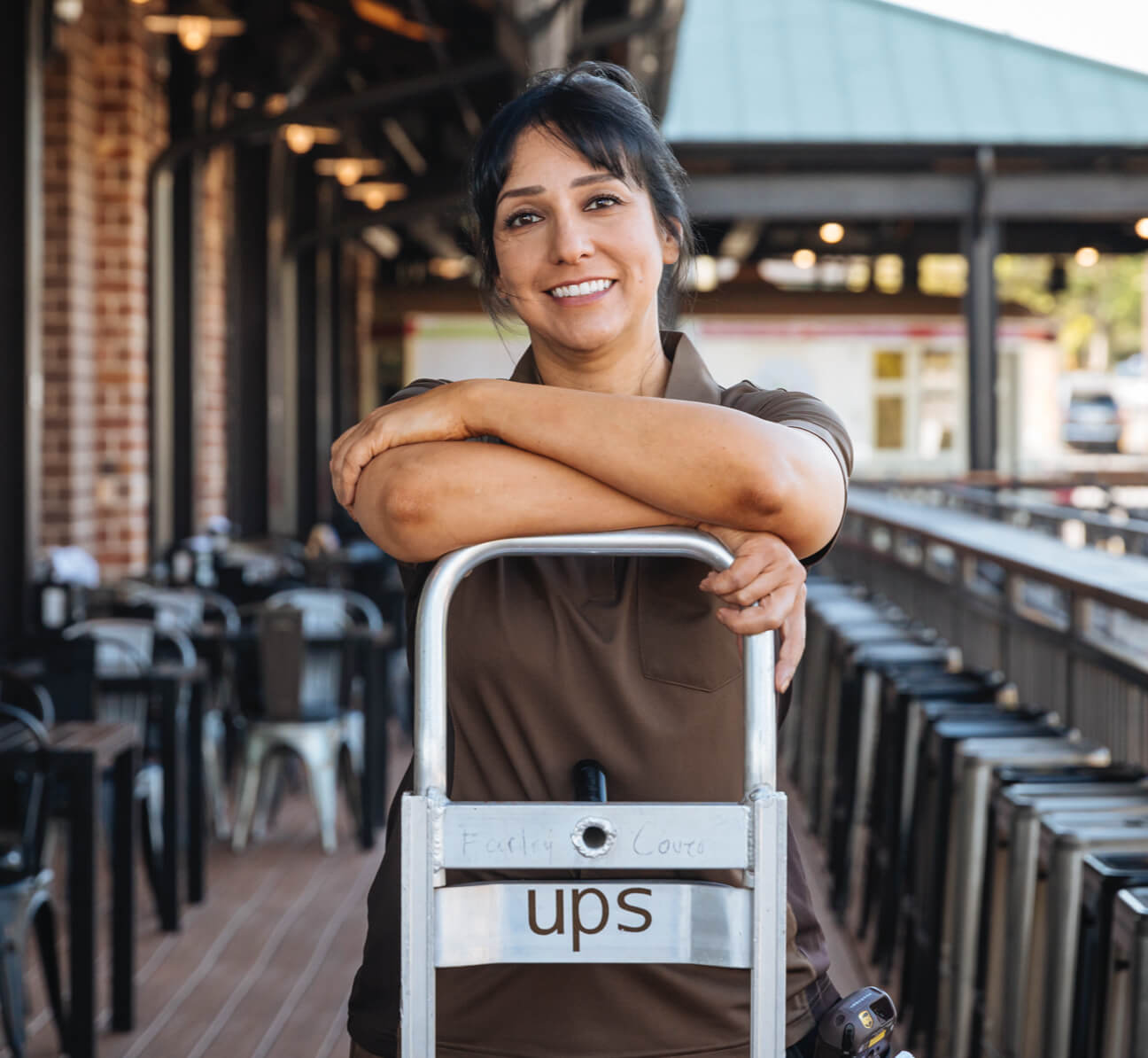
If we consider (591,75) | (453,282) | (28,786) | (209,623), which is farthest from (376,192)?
(591,75)

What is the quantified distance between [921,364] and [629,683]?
13340 mm

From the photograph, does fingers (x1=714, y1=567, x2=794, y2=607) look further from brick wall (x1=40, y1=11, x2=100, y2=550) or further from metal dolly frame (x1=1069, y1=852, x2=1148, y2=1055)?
brick wall (x1=40, y1=11, x2=100, y2=550)

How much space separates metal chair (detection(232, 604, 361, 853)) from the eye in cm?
363

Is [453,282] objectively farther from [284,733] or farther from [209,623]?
[284,733]

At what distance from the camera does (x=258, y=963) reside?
3.86 meters

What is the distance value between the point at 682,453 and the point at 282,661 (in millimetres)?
3971

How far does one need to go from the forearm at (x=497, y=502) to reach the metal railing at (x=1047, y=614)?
1.70m

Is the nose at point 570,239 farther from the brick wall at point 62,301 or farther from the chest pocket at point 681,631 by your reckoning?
the brick wall at point 62,301

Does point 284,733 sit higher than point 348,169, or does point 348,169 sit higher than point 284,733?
point 348,169

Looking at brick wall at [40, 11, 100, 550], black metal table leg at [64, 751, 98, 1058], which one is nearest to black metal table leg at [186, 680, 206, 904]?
black metal table leg at [64, 751, 98, 1058]

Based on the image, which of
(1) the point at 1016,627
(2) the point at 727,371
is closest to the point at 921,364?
(2) the point at 727,371

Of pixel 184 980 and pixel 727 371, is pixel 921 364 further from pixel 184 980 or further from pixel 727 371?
pixel 184 980

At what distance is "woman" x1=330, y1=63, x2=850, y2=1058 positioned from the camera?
1.15 m

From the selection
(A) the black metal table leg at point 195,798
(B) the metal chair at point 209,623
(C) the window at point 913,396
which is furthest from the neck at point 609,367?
(C) the window at point 913,396
